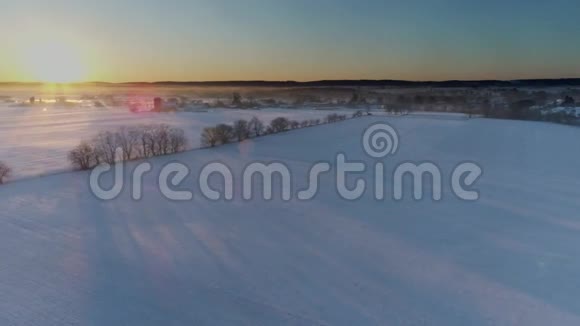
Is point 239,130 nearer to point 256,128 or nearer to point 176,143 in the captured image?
point 256,128

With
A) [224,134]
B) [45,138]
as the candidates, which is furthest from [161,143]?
[45,138]

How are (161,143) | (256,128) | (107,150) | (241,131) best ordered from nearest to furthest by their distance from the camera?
1. (107,150)
2. (161,143)
3. (241,131)
4. (256,128)

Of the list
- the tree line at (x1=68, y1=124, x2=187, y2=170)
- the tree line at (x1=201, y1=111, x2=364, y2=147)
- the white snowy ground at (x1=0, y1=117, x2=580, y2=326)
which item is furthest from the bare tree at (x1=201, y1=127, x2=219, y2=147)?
the white snowy ground at (x1=0, y1=117, x2=580, y2=326)

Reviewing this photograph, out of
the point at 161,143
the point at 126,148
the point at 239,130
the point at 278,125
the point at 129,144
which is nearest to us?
the point at 126,148

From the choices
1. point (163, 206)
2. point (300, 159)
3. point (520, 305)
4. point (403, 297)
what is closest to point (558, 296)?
point (520, 305)

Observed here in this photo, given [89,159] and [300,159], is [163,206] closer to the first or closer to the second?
[89,159]

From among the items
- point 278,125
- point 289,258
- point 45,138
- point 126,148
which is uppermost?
point 278,125

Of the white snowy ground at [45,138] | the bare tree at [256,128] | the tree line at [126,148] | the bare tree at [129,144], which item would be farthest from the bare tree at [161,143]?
the bare tree at [256,128]

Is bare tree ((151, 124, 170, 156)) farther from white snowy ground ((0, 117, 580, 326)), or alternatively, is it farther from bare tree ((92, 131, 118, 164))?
white snowy ground ((0, 117, 580, 326))

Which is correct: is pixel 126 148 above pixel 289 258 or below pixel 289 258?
above
